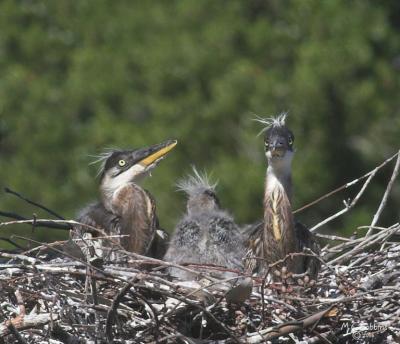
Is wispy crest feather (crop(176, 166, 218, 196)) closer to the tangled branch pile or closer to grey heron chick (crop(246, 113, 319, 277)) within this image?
grey heron chick (crop(246, 113, 319, 277))

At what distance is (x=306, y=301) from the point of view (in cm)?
718

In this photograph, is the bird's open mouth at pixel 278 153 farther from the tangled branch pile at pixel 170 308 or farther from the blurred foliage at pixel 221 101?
the blurred foliage at pixel 221 101

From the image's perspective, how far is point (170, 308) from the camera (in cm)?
724

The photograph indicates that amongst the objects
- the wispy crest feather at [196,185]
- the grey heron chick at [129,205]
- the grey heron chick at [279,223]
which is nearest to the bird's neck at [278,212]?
the grey heron chick at [279,223]

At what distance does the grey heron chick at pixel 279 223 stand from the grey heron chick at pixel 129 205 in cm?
68

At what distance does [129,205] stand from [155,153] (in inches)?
16.1

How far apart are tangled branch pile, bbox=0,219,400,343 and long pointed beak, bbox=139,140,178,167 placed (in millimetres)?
1480

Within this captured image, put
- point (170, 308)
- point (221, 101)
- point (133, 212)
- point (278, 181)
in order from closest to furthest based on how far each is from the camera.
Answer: point (170, 308) → point (278, 181) → point (133, 212) → point (221, 101)

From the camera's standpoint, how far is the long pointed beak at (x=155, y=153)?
8.85 meters

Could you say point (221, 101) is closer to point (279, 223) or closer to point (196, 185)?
point (196, 185)

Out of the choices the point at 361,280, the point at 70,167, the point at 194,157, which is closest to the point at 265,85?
the point at 194,157

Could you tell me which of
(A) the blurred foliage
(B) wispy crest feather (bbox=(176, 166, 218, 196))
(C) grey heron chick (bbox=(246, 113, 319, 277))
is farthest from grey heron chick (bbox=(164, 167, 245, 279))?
(A) the blurred foliage

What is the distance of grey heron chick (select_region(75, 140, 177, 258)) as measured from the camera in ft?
28.0

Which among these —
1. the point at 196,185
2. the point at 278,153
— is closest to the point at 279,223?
the point at 278,153
